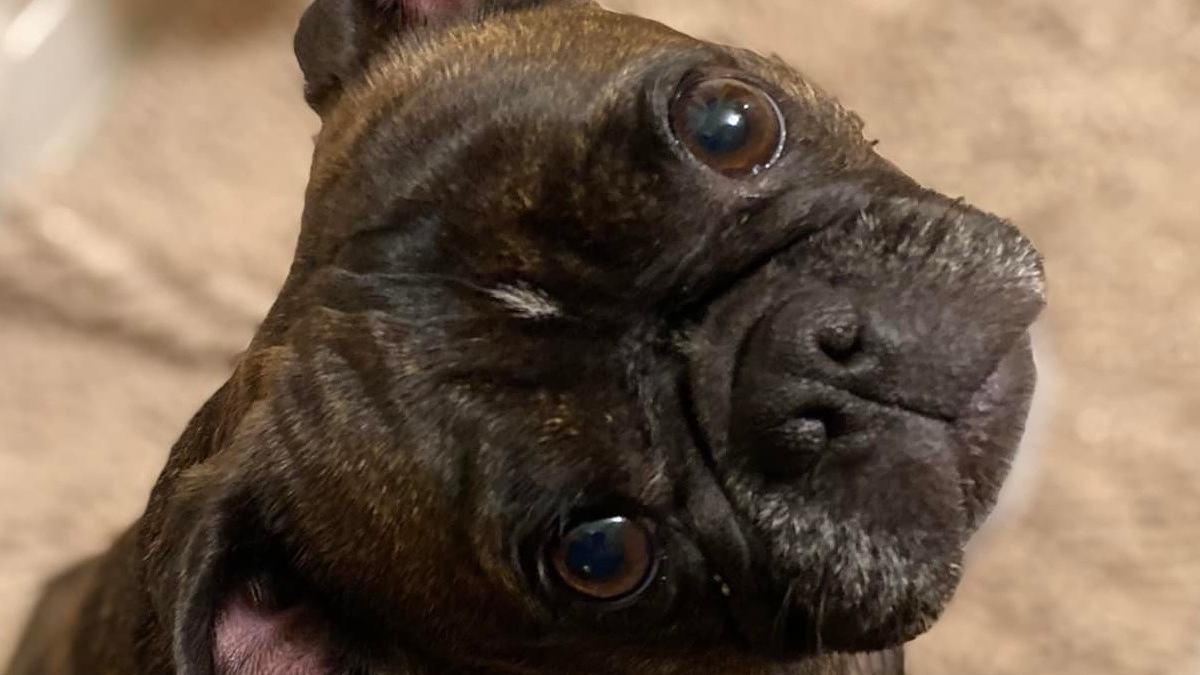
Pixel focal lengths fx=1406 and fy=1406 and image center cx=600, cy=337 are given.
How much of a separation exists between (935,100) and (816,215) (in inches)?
87.0

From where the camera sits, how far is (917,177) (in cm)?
406

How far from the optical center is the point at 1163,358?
3.71 metres

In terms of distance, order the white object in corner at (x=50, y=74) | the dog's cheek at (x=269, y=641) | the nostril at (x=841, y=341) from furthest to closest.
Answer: the white object in corner at (x=50, y=74) < the dog's cheek at (x=269, y=641) < the nostril at (x=841, y=341)

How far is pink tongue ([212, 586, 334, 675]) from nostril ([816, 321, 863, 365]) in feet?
3.34

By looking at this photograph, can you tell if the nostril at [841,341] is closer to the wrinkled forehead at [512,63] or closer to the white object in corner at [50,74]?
the wrinkled forehead at [512,63]

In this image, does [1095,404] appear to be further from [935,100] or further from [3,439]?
[3,439]

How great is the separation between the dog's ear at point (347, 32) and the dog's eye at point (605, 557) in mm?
1104

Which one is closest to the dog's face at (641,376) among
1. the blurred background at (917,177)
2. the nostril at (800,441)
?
the nostril at (800,441)

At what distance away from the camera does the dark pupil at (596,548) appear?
6.64 feet

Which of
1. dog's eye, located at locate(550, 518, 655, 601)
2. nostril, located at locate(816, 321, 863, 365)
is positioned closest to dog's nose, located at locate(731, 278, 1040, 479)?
nostril, located at locate(816, 321, 863, 365)

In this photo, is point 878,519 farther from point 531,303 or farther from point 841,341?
point 531,303

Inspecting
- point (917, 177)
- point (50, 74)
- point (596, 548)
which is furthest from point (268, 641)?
point (50, 74)

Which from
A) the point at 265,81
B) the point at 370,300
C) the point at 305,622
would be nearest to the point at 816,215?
the point at 370,300

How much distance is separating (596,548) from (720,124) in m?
0.65
